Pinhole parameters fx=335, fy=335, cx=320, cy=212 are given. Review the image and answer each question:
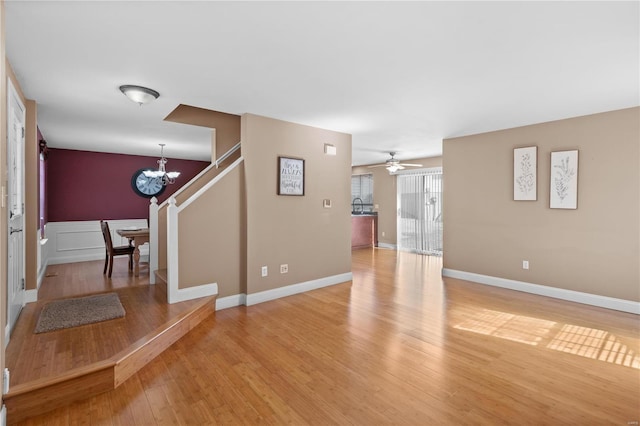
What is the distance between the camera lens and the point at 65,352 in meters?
2.56

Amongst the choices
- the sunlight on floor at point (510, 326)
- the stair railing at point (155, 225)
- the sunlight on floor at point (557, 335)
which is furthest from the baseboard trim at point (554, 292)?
the stair railing at point (155, 225)

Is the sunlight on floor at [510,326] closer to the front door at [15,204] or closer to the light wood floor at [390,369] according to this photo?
the light wood floor at [390,369]

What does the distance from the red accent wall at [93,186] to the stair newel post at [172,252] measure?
4647 millimetres

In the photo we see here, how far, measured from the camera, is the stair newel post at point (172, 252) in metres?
3.67

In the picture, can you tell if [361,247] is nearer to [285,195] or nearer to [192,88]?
[285,195]

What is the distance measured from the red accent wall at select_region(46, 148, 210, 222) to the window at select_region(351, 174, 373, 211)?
17.8ft

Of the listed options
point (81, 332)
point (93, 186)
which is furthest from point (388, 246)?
point (81, 332)

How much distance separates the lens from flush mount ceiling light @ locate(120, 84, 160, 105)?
127 inches

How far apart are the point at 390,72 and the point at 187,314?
9.83 feet

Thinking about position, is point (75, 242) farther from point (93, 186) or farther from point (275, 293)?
point (275, 293)

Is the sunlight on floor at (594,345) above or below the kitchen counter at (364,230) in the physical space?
below

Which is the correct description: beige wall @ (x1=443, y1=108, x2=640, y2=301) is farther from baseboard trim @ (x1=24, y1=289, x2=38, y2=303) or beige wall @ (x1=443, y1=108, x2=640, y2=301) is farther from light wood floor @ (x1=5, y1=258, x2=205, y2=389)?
baseboard trim @ (x1=24, y1=289, x2=38, y2=303)

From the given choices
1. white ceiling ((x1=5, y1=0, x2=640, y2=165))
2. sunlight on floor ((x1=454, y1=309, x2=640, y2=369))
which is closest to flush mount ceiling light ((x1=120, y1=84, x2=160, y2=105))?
white ceiling ((x1=5, y1=0, x2=640, y2=165))

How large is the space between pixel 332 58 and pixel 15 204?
10.9 ft
